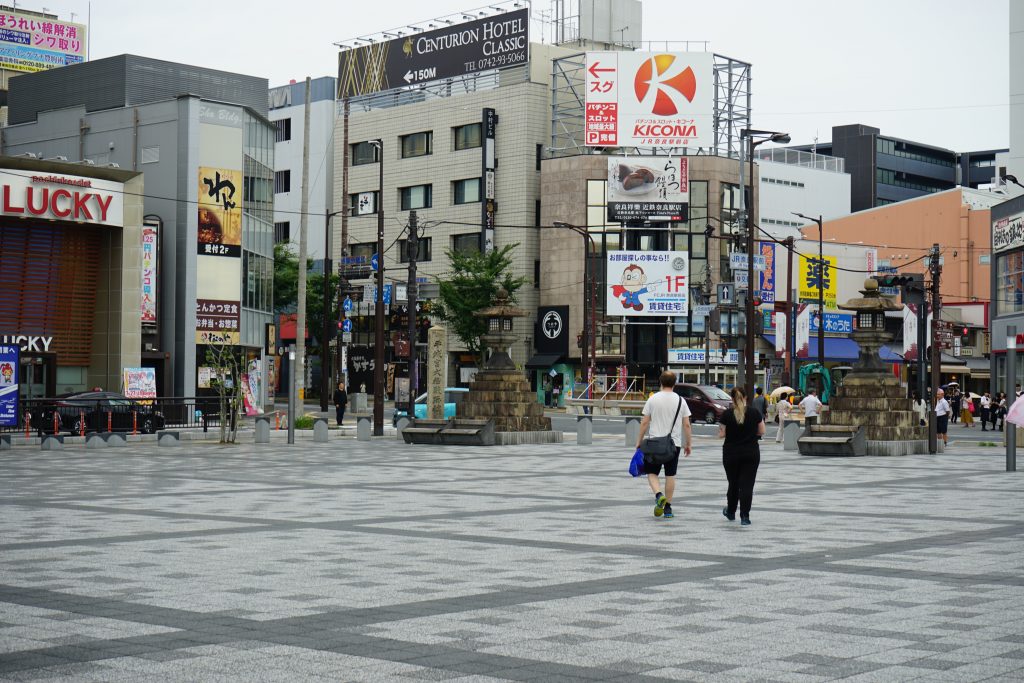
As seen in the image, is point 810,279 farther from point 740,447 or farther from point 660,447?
point 740,447

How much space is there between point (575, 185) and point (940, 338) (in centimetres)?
3060

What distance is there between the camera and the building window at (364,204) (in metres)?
82.8

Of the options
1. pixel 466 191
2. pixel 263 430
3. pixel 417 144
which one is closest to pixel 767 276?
pixel 466 191

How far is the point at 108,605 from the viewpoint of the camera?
8883 millimetres

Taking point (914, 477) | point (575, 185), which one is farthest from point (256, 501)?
point (575, 185)

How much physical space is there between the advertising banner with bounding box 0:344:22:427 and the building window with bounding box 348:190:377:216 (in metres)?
51.1

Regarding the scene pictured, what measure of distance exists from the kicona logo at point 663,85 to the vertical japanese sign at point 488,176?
9374 mm

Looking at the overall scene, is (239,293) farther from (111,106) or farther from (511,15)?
(511,15)

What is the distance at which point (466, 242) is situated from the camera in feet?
254

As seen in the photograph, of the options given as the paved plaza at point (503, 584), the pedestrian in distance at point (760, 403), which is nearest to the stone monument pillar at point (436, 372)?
the pedestrian in distance at point (760, 403)

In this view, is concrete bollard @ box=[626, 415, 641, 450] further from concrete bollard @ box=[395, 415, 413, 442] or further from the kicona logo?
the kicona logo

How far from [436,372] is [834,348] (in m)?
38.4

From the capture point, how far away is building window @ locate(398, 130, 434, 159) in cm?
7969

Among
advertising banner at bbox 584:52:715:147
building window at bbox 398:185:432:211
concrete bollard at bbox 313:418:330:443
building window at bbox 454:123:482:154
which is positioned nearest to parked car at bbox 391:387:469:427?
concrete bollard at bbox 313:418:330:443
